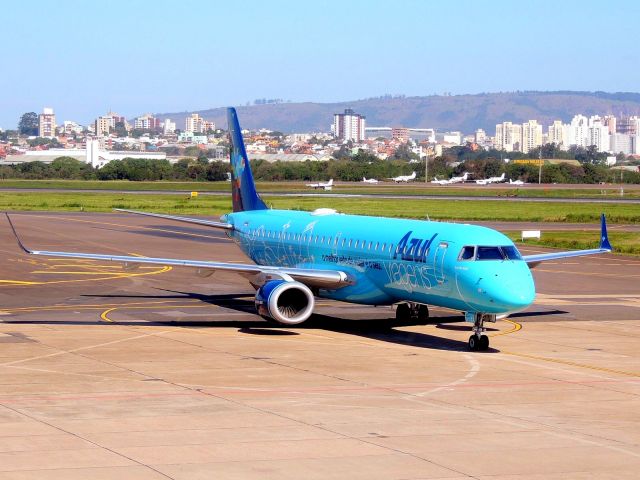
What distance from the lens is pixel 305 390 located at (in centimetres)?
2702

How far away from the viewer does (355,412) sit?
961 inches

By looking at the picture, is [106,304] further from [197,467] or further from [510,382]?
[197,467]

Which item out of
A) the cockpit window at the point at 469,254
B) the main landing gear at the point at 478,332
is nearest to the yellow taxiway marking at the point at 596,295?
the main landing gear at the point at 478,332

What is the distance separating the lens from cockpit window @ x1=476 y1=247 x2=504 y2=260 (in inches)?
1319

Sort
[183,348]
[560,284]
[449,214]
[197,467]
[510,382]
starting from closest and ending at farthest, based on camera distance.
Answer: [197,467]
[510,382]
[183,348]
[560,284]
[449,214]

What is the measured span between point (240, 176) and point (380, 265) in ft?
43.6

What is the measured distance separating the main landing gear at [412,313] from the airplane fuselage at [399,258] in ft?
5.60

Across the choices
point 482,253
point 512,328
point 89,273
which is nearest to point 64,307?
point 89,273

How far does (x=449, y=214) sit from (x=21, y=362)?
7699 cm

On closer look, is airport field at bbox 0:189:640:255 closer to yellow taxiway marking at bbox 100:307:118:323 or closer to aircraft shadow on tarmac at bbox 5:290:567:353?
aircraft shadow on tarmac at bbox 5:290:567:353

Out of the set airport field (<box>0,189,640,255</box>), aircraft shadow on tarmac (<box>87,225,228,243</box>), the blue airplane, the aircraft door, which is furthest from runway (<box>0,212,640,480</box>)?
airport field (<box>0,189,640,255</box>)

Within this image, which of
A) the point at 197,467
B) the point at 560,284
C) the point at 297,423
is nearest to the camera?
the point at 197,467

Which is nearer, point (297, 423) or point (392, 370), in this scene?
point (297, 423)

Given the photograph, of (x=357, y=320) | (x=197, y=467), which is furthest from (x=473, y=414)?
(x=357, y=320)
